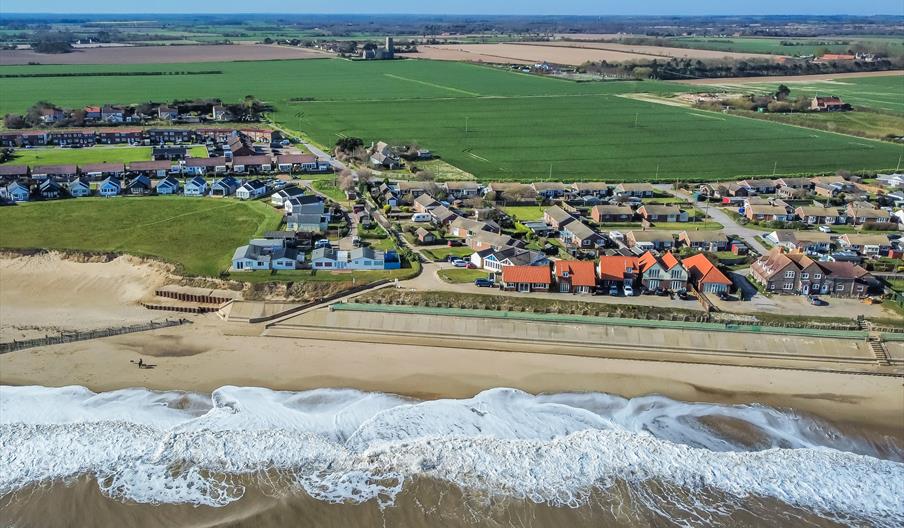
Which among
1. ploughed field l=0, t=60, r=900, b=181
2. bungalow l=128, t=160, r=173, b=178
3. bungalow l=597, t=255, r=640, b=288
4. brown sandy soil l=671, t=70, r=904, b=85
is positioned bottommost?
bungalow l=597, t=255, r=640, b=288

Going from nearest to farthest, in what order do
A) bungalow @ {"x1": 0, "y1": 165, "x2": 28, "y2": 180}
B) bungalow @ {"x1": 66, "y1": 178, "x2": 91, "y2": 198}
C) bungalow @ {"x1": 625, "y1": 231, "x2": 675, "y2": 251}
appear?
bungalow @ {"x1": 625, "y1": 231, "x2": 675, "y2": 251}, bungalow @ {"x1": 66, "y1": 178, "x2": 91, "y2": 198}, bungalow @ {"x1": 0, "y1": 165, "x2": 28, "y2": 180}

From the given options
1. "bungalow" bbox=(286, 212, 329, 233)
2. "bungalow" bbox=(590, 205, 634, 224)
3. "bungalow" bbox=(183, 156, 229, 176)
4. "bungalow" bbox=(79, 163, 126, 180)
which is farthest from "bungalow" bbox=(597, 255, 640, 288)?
"bungalow" bbox=(79, 163, 126, 180)

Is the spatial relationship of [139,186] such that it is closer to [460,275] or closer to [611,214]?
[460,275]

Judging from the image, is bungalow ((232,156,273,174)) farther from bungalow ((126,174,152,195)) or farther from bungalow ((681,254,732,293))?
bungalow ((681,254,732,293))

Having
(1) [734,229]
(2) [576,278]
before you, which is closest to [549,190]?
(1) [734,229]

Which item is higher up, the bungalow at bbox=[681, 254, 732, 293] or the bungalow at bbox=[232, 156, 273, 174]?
the bungalow at bbox=[232, 156, 273, 174]
